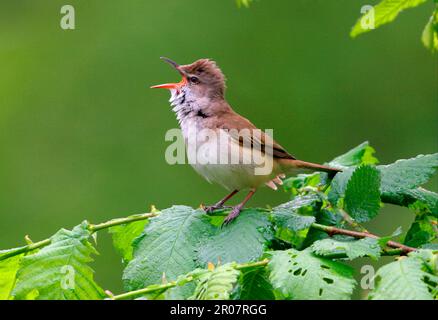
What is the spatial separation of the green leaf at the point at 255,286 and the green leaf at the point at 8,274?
0.82 m

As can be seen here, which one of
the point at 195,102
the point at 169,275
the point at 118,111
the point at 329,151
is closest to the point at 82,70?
the point at 118,111

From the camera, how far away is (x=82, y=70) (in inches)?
403

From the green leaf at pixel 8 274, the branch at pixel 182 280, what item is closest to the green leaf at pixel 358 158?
the branch at pixel 182 280

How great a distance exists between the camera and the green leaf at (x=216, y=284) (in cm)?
214

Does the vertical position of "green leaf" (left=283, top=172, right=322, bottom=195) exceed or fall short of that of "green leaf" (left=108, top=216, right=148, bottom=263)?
it exceeds it

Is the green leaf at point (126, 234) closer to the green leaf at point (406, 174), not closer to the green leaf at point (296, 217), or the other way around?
the green leaf at point (296, 217)

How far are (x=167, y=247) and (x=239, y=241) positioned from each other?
243 millimetres

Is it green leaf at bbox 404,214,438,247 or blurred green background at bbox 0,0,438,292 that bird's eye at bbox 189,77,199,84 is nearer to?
green leaf at bbox 404,214,438,247

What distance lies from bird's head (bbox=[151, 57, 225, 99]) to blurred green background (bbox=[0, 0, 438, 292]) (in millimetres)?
4559

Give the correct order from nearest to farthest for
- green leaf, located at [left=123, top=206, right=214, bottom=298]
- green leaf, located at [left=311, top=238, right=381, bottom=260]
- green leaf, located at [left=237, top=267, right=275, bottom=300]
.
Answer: green leaf, located at [left=311, top=238, right=381, bottom=260], green leaf, located at [left=237, top=267, right=275, bottom=300], green leaf, located at [left=123, top=206, right=214, bottom=298]

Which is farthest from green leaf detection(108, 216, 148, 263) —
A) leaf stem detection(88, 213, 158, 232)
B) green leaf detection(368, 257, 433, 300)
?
green leaf detection(368, 257, 433, 300)

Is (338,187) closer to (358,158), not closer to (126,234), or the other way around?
(358,158)

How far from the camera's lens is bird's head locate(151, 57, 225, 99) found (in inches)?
179
